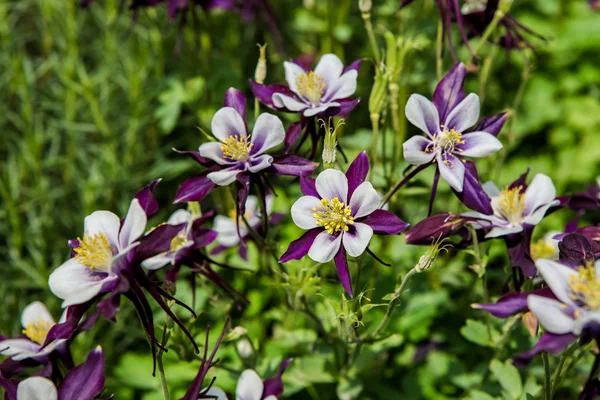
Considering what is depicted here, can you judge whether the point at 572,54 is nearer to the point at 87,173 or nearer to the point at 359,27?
the point at 359,27

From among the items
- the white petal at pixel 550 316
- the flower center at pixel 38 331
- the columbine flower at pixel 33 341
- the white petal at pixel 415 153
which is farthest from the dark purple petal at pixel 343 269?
the flower center at pixel 38 331

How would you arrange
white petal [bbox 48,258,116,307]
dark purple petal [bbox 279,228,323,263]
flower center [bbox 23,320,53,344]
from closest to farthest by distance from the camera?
white petal [bbox 48,258,116,307] < dark purple petal [bbox 279,228,323,263] < flower center [bbox 23,320,53,344]

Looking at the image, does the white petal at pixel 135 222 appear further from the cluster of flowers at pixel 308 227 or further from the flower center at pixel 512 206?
the flower center at pixel 512 206

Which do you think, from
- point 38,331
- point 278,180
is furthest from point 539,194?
point 278,180

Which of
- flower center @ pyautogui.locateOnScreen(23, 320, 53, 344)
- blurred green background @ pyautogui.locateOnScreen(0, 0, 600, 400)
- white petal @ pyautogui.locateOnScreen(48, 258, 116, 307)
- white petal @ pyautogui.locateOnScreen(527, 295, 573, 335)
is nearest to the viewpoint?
white petal @ pyautogui.locateOnScreen(527, 295, 573, 335)

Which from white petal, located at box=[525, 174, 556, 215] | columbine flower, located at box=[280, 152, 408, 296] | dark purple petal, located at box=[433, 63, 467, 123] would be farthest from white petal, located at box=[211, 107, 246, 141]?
white petal, located at box=[525, 174, 556, 215]

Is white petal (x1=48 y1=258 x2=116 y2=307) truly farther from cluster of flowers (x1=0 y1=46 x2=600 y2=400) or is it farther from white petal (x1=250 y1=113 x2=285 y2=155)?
white petal (x1=250 y1=113 x2=285 y2=155)
